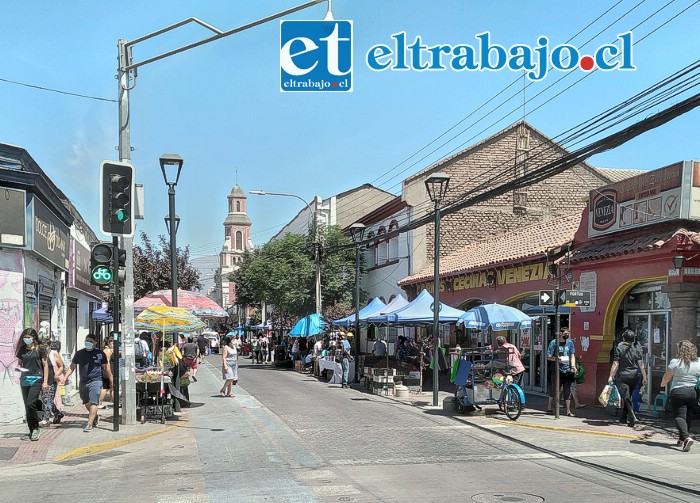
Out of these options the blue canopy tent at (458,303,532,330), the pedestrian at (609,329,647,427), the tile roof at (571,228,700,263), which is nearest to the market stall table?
the blue canopy tent at (458,303,532,330)

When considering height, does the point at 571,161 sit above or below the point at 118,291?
above

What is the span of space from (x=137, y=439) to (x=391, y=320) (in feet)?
36.6

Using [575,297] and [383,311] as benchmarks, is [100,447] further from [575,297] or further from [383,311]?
[383,311]

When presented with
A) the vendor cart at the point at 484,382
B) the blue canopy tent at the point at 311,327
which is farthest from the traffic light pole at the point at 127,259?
the blue canopy tent at the point at 311,327

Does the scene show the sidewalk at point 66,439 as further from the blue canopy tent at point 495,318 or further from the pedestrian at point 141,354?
the blue canopy tent at point 495,318

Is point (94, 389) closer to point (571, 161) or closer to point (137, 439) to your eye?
point (137, 439)

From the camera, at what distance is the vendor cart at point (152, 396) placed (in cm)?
1412

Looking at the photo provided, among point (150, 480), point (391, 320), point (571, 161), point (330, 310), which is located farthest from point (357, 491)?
point (330, 310)

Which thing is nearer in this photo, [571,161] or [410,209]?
[571,161]

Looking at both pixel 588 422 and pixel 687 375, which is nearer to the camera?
pixel 687 375

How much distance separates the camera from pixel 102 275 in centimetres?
1248

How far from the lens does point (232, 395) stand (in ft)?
66.3

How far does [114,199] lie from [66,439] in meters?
4.03

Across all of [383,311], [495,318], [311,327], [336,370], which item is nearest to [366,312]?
[383,311]
